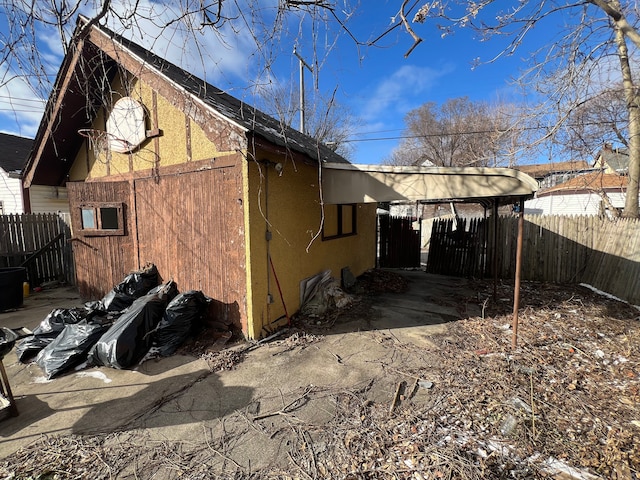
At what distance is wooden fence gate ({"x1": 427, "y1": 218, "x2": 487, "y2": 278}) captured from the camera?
29.5 feet

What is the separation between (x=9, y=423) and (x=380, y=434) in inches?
139

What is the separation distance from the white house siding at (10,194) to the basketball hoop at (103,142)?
828cm

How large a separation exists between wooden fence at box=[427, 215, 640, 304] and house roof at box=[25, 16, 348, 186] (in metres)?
6.13

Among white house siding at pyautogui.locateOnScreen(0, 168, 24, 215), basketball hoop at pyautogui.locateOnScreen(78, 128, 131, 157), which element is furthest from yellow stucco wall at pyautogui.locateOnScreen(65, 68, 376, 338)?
white house siding at pyautogui.locateOnScreen(0, 168, 24, 215)

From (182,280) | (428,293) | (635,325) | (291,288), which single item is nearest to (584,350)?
(635,325)

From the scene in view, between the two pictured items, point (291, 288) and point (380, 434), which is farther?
point (291, 288)

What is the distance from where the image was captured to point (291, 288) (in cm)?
502

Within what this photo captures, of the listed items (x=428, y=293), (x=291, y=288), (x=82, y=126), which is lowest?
(x=428, y=293)

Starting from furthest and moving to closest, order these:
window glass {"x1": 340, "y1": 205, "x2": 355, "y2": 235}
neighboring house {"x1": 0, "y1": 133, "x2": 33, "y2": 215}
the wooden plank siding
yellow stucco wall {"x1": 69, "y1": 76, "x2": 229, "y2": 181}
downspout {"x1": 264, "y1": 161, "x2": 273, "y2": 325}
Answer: neighboring house {"x1": 0, "y1": 133, "x2": 33, "y2": 215}, window glass {"x1": 340, "y1": 205, "x2": 355, "y2": 235}, the wooden plank siding, yellow stucco wall {"x1": 69, "y1": 76, "x2": 229, "y2": 181}, downspout {"x1": 264, "y1": 161, "x2": 273, "y2": 325}

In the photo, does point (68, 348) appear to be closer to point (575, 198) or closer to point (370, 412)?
point (370, 412)

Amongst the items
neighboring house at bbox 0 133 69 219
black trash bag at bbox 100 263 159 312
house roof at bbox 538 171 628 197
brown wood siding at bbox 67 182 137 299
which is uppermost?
house roof at bbox 538 171 628 197

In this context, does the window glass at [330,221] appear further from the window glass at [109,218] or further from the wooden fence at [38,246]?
the wooden fence at [38,246]

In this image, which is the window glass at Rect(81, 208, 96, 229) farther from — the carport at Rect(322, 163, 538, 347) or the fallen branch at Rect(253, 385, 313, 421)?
the fallen branch at Rect(253, 385, 313, 421)

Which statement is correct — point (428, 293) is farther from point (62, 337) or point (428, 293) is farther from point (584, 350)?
point (62, 337)
